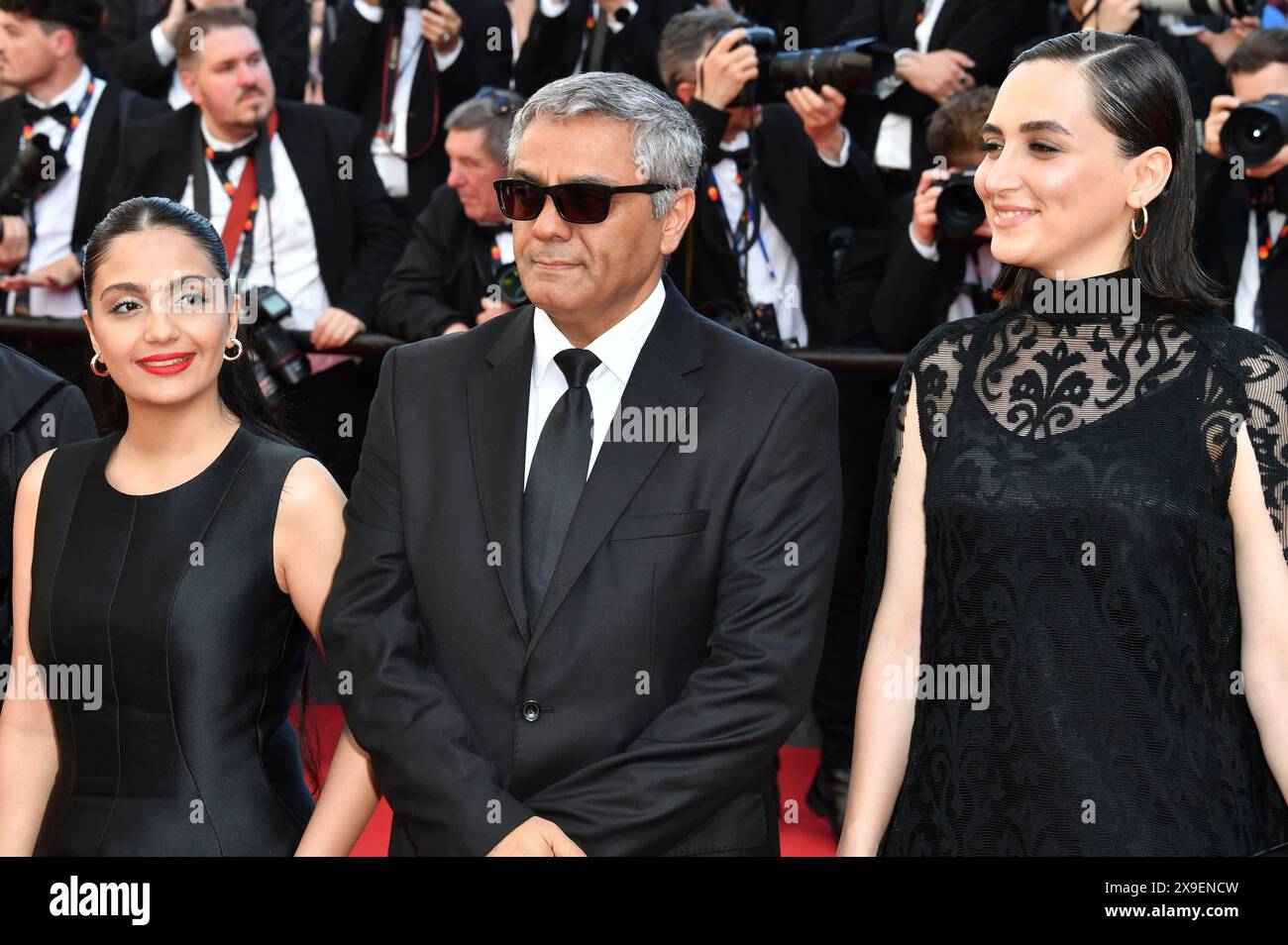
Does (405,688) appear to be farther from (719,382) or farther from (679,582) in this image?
(719,382)

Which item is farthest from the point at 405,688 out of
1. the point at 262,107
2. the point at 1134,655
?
the point at 262,107

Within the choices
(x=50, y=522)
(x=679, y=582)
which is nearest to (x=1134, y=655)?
(x=679, y=582)

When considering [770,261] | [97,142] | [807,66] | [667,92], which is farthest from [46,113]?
[807,66]

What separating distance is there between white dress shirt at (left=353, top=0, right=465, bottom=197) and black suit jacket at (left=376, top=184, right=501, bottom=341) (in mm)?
666

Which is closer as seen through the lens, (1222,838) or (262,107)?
(1222,838)

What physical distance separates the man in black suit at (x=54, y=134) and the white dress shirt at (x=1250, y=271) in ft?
10.7

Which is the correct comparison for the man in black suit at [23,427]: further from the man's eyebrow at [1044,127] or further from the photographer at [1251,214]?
the photographer at [1251,214]

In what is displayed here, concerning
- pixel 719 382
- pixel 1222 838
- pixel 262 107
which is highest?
pixel 262 107

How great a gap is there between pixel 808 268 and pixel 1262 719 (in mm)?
2604

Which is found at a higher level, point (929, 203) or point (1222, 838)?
point (929, 203)

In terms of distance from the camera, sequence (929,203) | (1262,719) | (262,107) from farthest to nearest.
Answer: (262,107) < (929,203) < (1262,719)

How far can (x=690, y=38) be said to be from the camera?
4578 millimetres

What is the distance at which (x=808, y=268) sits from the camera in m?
4.64

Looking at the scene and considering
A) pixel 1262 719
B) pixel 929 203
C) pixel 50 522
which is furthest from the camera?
pixel 929 203
